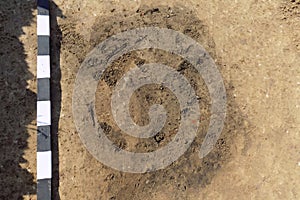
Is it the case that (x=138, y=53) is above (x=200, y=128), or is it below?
above

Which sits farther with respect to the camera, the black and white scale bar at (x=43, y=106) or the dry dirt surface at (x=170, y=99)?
the dry dirt surface at (x=170, y=99)

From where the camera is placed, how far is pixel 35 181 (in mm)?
7395

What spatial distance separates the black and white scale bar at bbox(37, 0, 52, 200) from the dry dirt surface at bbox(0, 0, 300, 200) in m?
0.13

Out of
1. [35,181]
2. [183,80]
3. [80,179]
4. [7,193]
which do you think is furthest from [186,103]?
[7,193]

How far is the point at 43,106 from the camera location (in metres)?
7.45

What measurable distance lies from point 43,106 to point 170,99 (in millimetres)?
2364

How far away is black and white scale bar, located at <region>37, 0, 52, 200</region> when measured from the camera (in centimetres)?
734

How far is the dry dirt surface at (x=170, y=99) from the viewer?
294 inches

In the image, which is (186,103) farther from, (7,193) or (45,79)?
(7,193)

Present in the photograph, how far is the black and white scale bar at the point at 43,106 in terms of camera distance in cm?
734

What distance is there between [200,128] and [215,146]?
452 mm

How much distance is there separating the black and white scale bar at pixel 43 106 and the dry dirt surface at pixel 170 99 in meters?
0.13

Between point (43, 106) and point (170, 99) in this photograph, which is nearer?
point (43, 106)

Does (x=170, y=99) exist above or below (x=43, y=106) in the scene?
above
